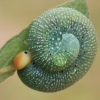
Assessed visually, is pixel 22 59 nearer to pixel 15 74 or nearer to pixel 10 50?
pixel 10 50

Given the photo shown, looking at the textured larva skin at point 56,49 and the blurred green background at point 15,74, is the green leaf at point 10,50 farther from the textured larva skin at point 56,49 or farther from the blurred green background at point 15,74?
the blurred green background at point 15,74

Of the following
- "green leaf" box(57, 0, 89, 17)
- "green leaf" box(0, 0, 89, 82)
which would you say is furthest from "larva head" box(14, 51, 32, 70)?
"green leaf" box(57, 0, 89, 17)

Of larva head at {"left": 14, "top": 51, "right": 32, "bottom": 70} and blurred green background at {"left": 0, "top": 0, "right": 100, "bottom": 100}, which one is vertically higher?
larva head at {"left": 14, "top": 51, "right": 32, "bottom": 70}

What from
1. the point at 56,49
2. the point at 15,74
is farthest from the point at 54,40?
the point at 15,74

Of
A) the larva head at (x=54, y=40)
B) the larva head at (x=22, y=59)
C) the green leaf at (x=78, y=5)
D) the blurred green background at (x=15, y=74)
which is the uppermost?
the green leaf at (x=78, y=5)

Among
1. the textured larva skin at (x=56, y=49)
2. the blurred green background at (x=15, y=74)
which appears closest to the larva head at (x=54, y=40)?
the textured larva skin at (x=56, y=49)

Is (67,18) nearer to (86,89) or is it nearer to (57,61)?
(57,61)

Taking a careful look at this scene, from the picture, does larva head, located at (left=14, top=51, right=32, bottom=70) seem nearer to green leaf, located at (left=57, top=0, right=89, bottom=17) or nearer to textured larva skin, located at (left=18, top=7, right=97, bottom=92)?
textured larva skin, located at (left=18, top=7, right=97, bottom=92)
